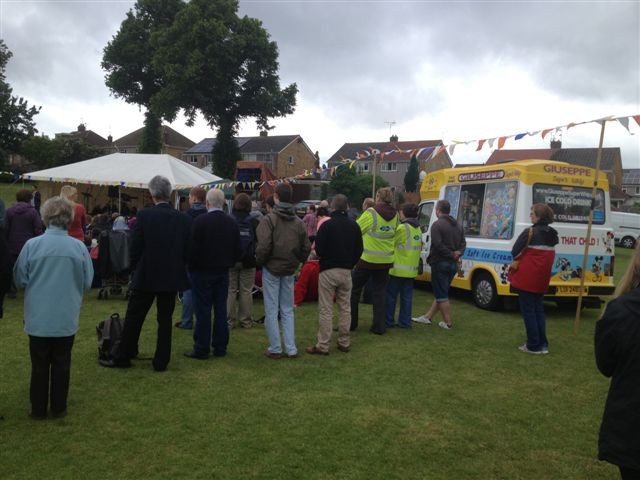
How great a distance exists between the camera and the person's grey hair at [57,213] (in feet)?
13.2

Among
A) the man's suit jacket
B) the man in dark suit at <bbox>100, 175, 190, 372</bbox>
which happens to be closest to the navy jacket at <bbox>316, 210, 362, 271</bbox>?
the man in dark suit at <bbox>100, 175, 190, 372</bbox>

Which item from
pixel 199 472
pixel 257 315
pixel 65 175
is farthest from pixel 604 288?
pixel 65 175

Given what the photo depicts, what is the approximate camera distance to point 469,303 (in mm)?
10039

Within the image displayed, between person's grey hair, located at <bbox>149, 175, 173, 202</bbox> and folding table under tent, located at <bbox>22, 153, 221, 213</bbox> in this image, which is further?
folding table under tent, located at <bbox>22, 153, 221, 213</bbox>

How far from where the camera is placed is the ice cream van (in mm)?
8656

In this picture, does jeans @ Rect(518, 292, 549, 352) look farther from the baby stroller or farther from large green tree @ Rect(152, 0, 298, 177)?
large green tree @ Rect(152, 0, 298, 177)

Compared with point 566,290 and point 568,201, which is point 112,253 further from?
point 568,201

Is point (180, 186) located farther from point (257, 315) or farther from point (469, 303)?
point (469, 303)

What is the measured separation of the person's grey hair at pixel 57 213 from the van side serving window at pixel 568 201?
725 centimetres

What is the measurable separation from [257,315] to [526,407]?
466cm

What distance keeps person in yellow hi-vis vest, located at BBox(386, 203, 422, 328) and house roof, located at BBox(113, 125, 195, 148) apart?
65708 mm

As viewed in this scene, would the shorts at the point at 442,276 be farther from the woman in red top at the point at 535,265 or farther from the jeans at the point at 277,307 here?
the jeans at the point at 277,307

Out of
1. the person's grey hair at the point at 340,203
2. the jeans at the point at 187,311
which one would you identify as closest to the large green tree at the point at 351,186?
the jeans at the point at 187,311

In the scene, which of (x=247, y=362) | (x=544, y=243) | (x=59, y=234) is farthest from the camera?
(x=544, y=243)
